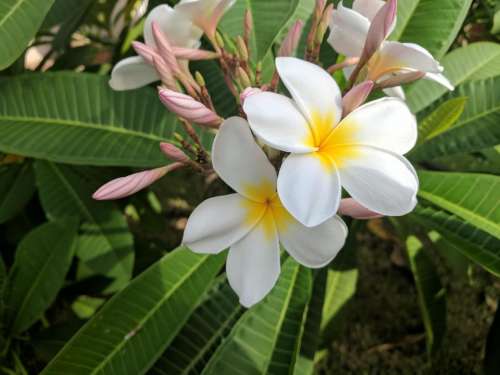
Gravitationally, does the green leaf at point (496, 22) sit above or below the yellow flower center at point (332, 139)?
below

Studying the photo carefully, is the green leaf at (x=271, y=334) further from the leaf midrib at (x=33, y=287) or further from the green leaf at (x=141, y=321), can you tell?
the leaf midrib at (x=33, y=287)

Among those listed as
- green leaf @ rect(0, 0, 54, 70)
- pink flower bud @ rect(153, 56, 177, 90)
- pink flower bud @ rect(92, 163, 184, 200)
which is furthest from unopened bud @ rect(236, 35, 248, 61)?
green leaf @ rect(0, 0, 54, 70)

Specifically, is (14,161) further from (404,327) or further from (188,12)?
(404,327)

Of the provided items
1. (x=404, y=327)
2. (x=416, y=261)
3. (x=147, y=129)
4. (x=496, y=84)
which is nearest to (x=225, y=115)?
(x=147, y=129)

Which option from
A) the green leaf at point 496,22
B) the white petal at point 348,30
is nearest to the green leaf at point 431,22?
the white petal at point 348,30

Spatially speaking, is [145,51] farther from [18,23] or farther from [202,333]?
A: [202,333]

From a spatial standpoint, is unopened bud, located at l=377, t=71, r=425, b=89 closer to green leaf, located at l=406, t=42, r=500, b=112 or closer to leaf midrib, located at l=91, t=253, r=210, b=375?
leaf midrib, located at l=91, t=253, r=210, b=375
